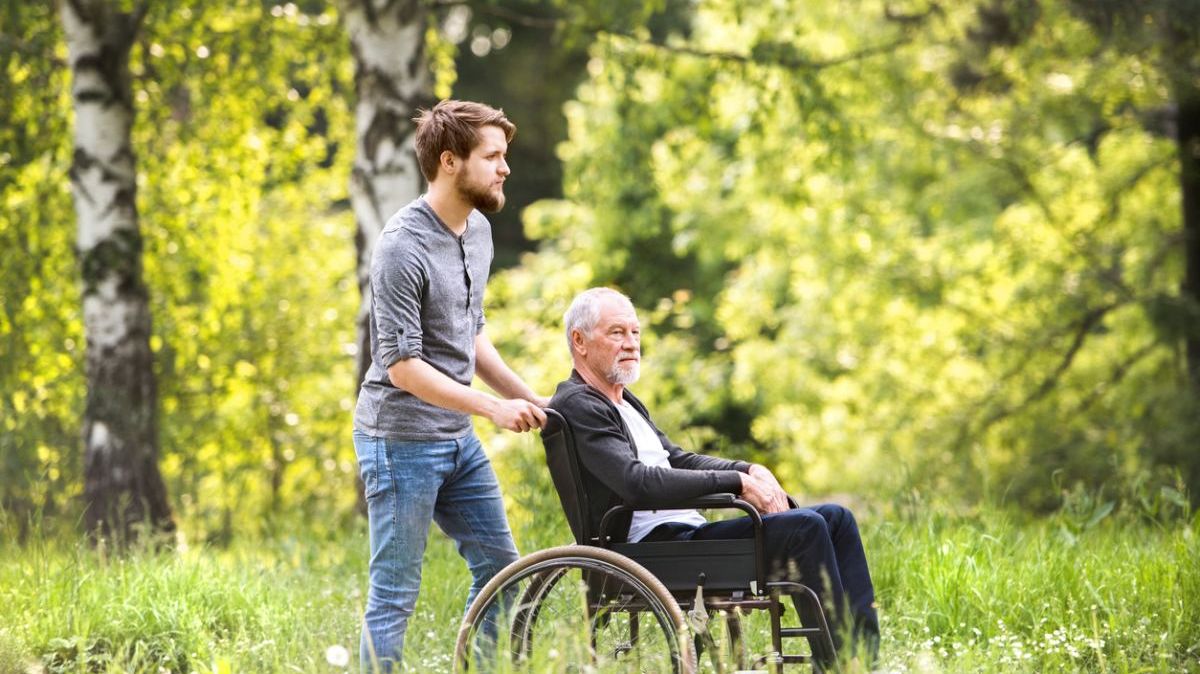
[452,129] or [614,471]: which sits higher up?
[452,129]

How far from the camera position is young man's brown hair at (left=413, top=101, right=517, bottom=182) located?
11.9 feet

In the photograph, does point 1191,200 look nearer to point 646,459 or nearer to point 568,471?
point 646,459

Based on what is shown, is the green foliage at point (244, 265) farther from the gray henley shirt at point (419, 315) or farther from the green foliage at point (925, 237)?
the gray henley shirt at point (419, 315)

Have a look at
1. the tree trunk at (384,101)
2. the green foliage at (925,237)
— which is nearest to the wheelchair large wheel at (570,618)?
the tree trunk at (384,101)

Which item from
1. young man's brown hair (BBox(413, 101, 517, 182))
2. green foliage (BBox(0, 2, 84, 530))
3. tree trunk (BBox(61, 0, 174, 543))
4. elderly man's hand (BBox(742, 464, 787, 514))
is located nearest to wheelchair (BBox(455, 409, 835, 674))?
elderly man's hand (BBox(742, 464, 787, 514))

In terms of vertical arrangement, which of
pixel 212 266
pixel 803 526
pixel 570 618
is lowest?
pixel 570 618

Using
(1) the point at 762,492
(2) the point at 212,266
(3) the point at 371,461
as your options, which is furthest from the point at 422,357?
(2) the point at 212,266

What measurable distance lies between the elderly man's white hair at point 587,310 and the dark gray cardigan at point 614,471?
12 cm

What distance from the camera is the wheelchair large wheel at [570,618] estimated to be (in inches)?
134

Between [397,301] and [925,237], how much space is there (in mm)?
12104

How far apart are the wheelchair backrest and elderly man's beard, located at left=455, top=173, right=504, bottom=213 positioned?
0.54 meters

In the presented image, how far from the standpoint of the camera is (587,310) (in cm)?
381

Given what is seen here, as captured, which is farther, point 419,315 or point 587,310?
point 587,310

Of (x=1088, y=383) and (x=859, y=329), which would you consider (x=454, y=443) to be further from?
(x=859, y=329)
